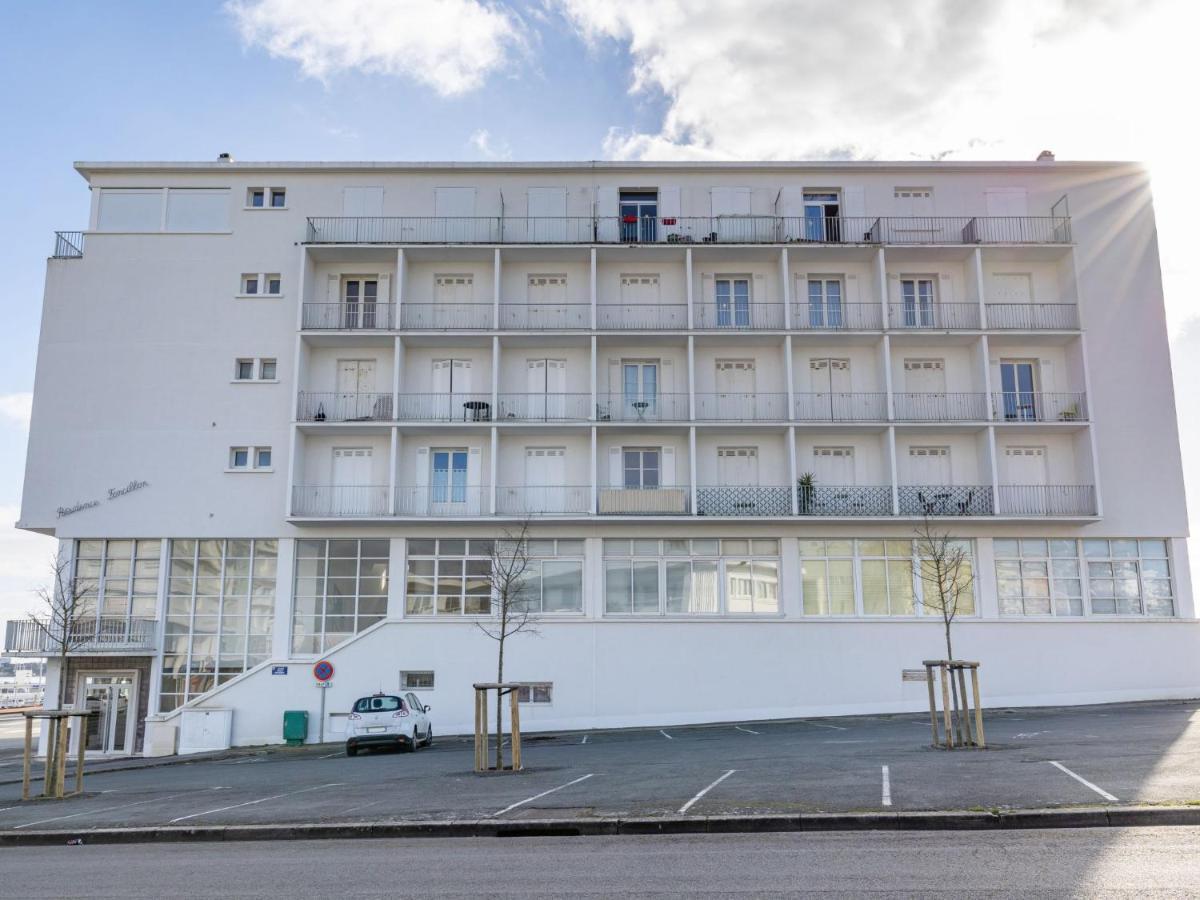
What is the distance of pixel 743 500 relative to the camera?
107 ft

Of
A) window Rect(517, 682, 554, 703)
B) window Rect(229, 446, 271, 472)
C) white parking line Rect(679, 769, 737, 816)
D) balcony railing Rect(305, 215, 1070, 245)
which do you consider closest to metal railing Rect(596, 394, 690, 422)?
balcony railing Rect(305, 215, 1070, 245)

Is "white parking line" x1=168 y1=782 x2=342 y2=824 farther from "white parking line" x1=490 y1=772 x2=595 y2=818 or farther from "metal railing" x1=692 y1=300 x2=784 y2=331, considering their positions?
"metal railing" x1=692 y1=300 x2=784 y2=331

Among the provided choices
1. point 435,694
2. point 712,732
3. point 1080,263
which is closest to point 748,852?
point 712,732

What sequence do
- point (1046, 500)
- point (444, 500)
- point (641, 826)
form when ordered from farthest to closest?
point (444, 500), point (1046, 500), point (641, 826)

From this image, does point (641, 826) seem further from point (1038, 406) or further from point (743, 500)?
point (1038, 406)

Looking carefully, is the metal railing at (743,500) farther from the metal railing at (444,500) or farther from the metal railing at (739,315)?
the metal railing at (444,500)

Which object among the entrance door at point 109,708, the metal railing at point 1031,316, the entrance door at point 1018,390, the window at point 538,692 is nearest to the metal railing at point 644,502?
the window at point 538,692

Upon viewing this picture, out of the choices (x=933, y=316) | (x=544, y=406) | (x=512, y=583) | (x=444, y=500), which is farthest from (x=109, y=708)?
(x=933, y=316)

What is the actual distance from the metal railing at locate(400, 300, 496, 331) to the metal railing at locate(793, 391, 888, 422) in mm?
10510

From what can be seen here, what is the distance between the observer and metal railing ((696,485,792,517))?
32.2 m

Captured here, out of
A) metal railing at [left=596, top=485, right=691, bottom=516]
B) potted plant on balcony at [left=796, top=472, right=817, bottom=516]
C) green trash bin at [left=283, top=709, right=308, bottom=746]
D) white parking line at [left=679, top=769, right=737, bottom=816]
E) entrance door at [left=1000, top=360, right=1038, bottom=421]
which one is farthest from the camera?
entrance door at [left=1000, top=360, right=1038, bottom=421]

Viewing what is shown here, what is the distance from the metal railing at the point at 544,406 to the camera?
3325 centimetres

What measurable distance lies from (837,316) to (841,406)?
10.2 ft

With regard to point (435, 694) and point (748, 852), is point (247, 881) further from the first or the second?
point (435, 694)
